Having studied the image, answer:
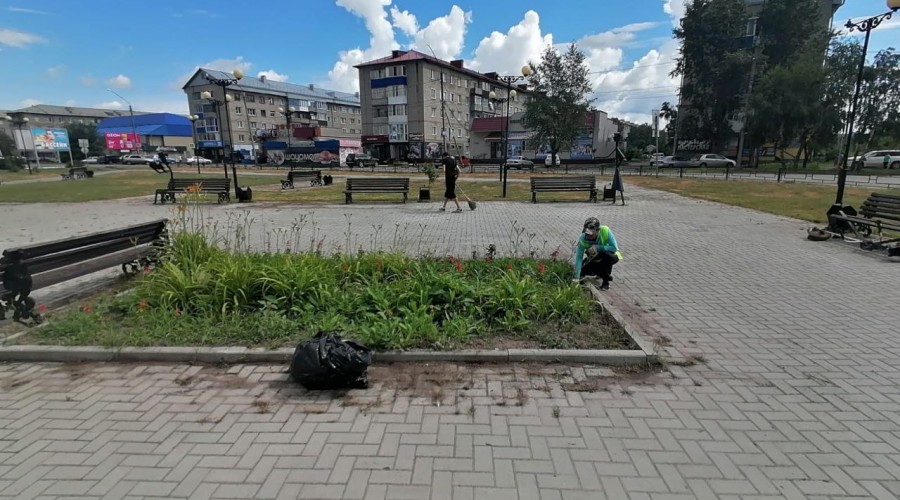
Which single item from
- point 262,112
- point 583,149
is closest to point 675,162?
point 583,149

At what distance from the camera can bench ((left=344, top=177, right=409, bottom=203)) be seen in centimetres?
1556

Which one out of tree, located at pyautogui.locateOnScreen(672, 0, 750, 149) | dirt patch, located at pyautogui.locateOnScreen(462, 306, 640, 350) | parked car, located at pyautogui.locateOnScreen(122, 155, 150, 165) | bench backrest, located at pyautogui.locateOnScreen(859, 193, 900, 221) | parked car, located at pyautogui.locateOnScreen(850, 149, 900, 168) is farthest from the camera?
parked car, located at pyautogui.locateOnScreen(122, 155, 150, 165)

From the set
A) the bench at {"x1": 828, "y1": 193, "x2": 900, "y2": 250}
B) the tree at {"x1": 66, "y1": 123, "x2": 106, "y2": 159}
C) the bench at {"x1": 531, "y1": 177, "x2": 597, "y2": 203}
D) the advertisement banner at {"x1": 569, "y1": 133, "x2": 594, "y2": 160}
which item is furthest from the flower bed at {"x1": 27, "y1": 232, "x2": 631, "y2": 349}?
the tree at {"x1": 66, "y1": 123, "x2": 106, "y2": 159}

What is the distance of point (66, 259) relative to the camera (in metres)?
4.88

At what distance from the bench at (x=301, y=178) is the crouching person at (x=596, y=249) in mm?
19808

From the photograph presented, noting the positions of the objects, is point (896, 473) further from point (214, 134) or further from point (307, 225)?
point (214, 134)

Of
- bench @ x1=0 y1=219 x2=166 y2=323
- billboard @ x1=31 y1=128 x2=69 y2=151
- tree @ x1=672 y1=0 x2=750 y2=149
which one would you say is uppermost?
tree @ x1=672 y1=0 x2=750 y2=149

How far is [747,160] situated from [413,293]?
53563mm

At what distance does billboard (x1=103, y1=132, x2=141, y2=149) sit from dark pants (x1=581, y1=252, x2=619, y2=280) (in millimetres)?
95992

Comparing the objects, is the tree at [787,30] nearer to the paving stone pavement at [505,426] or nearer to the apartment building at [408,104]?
the apartment building at [408,104]

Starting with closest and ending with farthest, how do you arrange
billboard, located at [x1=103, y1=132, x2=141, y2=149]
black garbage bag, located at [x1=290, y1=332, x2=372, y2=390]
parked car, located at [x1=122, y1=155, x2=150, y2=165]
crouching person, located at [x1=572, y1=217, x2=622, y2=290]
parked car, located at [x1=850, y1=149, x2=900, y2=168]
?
1. black garbage bag, located at [x1=290, y1=332, x2=372, y2=390]
2. crouching person, located at [x1=572, y1=217, x2=622, y2=290]
3. parked car, located at [x1=850, y1=149, x2=900, y2=168]
4. parked car, located at [x1=122, y1=155, x2=150, y2=165]
5. billboard, located at [x1=103, y1=132, x2=141, y2=149]

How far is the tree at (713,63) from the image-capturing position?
→ 43188 mm

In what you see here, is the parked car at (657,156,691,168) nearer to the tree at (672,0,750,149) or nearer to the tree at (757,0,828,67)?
the tree at (672,0,750,149)

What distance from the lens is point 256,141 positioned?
7444 cm
